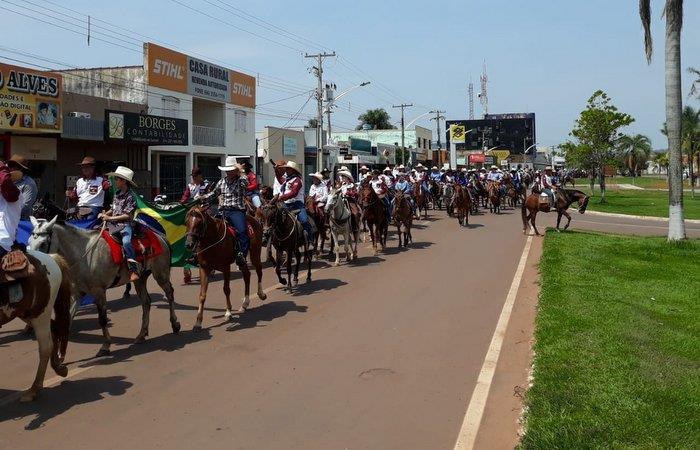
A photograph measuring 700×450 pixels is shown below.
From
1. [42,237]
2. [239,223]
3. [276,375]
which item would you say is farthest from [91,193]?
[276,375]

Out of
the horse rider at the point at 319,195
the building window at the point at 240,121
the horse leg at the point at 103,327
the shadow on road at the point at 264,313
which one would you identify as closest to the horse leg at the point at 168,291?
the shadow on road at the point at 264,313

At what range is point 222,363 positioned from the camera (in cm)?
760

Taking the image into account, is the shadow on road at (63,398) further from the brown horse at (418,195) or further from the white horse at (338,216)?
the brown horse at (418,195)

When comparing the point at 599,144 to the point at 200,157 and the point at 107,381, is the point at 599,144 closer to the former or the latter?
the point at 200,157

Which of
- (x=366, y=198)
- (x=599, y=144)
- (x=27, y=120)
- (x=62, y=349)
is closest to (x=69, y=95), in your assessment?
(x=27, y=120)

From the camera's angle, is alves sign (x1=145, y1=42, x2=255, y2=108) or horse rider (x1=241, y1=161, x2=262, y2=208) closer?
horse rider (x1=241, y1=161, x2=262, y2=208)

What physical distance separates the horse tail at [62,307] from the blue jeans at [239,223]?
3.72 meters

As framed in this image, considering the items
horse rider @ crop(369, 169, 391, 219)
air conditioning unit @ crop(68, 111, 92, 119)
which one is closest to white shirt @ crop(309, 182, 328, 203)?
horse rider @ crop(369, 169, 391, 219)

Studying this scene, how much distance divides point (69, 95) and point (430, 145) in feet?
251

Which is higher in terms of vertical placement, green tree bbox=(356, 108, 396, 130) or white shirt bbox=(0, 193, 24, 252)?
green tree bbox=(356, 108, 396, 130)

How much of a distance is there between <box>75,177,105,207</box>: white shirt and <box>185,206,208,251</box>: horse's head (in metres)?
1.97

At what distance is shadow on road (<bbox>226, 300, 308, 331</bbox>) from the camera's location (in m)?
9.56

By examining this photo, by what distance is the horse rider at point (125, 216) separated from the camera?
8.48 meters

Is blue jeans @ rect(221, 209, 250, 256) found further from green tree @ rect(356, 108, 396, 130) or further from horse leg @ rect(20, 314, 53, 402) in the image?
green tree @ rect(356, 108, 396, 130)
